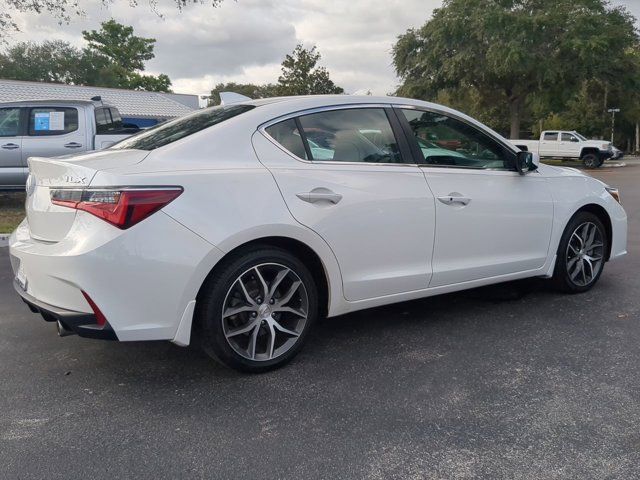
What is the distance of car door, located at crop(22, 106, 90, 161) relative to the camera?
9.65 metres

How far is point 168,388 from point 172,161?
1.27 metres

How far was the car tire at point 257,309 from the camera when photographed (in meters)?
3.05

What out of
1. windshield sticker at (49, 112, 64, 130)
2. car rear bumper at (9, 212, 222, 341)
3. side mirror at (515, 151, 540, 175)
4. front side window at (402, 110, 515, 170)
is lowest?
car rear bumper at (9, 212, 222, 341)

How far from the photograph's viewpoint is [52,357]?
3.61 metres

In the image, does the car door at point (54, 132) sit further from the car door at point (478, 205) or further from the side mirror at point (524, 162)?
the side mirror at point (524, 162)

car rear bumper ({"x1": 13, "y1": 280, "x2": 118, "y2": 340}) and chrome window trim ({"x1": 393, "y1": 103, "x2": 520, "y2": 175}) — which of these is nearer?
car rear bumper ({"x1": 13, "y1": 280, "x2": 118, "y2": 340})

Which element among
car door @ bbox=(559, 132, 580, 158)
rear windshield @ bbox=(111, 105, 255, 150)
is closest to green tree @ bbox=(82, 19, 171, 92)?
car door @ bbox=(559, 132, 580, 158)

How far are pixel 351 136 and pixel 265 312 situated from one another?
4.21 feet

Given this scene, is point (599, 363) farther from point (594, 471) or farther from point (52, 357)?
point (52, 357)

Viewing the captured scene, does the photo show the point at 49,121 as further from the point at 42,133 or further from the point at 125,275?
the point at 125,275

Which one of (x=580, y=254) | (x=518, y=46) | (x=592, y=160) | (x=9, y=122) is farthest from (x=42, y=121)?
(x=592, y=160)

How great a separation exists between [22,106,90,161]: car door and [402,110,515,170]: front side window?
24.3ft

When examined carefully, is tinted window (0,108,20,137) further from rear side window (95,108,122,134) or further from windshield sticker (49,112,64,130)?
rear side window (95,108,122,134)

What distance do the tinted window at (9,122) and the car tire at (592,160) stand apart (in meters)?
26.9
